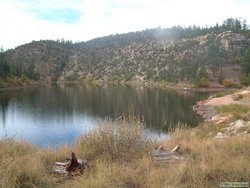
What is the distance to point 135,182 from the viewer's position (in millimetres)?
5816

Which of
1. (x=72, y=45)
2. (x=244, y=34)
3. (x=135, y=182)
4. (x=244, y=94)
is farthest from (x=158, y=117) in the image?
(x=72, y=45)

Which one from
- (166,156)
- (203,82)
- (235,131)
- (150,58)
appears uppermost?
(150,58)

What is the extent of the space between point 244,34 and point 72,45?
10760 cm

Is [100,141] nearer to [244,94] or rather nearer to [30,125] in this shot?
[30,125]

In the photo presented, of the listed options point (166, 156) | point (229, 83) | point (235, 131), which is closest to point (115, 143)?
point (166, 156)

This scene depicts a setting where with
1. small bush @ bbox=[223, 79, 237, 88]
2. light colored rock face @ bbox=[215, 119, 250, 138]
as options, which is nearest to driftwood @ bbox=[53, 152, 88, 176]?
light colored rock face @ bbox=[215, 119, 250, 138]

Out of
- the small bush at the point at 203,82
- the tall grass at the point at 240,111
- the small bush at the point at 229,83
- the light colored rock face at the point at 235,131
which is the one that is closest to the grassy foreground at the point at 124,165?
the light colored rock face at the point at 235,131

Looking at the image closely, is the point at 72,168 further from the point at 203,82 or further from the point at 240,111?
the point at 203,82

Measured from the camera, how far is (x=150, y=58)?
431ft

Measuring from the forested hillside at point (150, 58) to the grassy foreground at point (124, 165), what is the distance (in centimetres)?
6396

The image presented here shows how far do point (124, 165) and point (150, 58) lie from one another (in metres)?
126

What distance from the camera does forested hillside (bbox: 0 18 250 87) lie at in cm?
9088

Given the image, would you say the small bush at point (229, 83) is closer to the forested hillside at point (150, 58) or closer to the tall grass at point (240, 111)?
the forested hillside at point (150, 58)

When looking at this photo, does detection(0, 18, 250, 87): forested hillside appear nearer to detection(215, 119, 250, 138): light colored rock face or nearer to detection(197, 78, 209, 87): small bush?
detection(197, 78, 209, 87): small bush
